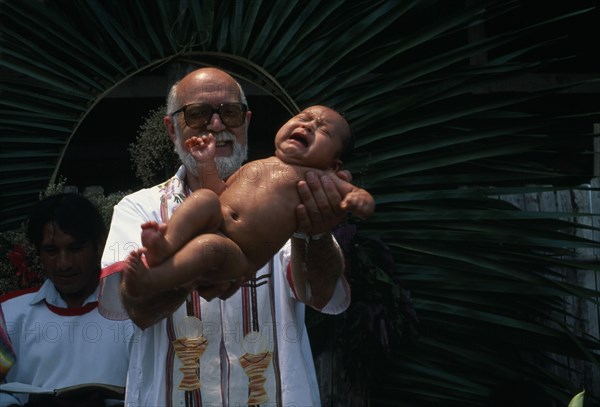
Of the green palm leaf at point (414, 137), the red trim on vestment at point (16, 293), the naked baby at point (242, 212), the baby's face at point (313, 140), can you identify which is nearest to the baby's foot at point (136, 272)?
the naked baby at point (242, 212)

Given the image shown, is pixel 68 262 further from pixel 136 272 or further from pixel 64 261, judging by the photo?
pixel 136 272

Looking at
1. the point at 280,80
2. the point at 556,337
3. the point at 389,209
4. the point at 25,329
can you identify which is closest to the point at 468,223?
the point at 389,209

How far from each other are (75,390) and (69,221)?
814 millimetres

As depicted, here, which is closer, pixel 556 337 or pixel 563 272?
pixel 556 337

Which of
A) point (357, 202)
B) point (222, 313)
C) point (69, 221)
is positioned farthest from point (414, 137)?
point (357, 202)

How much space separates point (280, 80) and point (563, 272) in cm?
210

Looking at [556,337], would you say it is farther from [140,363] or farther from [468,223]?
[140,363]

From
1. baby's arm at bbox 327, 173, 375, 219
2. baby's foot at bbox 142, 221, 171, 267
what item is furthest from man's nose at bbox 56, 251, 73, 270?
baby's arm at bbox 327, 173, 375, 219

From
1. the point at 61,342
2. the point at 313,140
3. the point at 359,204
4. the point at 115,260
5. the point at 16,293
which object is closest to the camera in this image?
the point at 359,204

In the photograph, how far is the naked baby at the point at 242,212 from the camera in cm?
256

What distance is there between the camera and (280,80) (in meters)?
5.06

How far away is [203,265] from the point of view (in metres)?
2.55

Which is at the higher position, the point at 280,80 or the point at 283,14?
the point at 283,14

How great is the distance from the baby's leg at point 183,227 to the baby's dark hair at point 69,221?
1.60 metres
